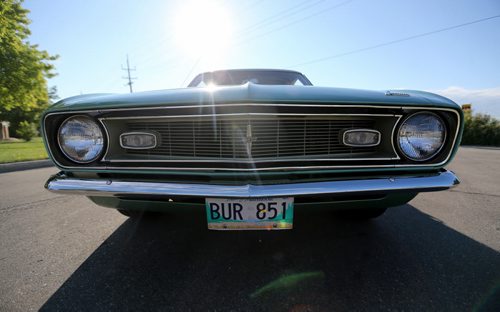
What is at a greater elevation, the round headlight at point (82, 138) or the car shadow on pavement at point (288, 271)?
the round headlight at point (82, 138)

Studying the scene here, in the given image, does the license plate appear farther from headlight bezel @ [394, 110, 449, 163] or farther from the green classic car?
headlight bezel @ [394, 110, 449, 163]

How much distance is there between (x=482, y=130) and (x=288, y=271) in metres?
24.7

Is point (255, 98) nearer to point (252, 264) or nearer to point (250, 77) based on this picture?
point (252, 264)

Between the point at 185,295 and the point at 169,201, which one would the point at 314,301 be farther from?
the point at 169,201

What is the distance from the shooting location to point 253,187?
4.35 ft

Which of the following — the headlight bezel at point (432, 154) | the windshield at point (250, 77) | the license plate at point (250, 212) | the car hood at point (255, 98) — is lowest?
the license plate at point (250, 212)

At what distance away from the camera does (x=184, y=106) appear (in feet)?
4.61

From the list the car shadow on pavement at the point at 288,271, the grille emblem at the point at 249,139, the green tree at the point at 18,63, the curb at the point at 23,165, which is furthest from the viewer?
the green tree at the point at 18,63

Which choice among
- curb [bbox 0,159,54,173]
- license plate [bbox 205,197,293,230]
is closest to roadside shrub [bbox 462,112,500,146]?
license plate [bbox 205,197,293,230]

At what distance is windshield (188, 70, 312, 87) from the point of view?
3049mm

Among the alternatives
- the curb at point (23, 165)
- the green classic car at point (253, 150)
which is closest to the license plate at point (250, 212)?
the green classic car at point (253, 150)

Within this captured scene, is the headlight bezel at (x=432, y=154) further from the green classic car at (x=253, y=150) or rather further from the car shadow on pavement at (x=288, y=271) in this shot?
the car shadow on pavement at (x=288, y=271)

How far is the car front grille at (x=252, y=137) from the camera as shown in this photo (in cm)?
146

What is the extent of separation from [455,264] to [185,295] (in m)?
1.67
